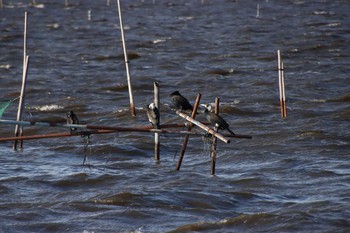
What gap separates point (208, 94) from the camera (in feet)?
99.1

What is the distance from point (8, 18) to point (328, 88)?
29.4m

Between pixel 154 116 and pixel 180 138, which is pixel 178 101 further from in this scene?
pixel 180 138

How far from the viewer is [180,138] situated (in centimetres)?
2341

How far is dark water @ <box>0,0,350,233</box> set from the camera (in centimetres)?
1652

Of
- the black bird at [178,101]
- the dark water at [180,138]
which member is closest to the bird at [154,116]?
the black bird at [178,101]

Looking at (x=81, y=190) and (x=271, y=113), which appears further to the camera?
(x=271, y=113)

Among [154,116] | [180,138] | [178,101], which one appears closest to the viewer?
[154,116]

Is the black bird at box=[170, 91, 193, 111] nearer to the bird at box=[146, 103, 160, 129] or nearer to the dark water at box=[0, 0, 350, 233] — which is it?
the bird at box=[146, 103, 160, 129]

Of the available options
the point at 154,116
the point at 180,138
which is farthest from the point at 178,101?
the point at 180,138

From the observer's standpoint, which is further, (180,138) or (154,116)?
(180,138)

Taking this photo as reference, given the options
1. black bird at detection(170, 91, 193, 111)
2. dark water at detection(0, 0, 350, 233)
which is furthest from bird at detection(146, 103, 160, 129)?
dark water at detection(0, 0, 350, 233)

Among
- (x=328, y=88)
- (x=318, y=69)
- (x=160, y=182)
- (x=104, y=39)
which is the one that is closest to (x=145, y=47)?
(x=104, y=39)

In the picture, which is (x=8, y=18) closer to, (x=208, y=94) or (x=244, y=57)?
(x=244, y=57)

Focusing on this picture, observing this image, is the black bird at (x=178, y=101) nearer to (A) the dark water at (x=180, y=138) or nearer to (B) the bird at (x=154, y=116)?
(B) the bird at (x=154, y=116)
